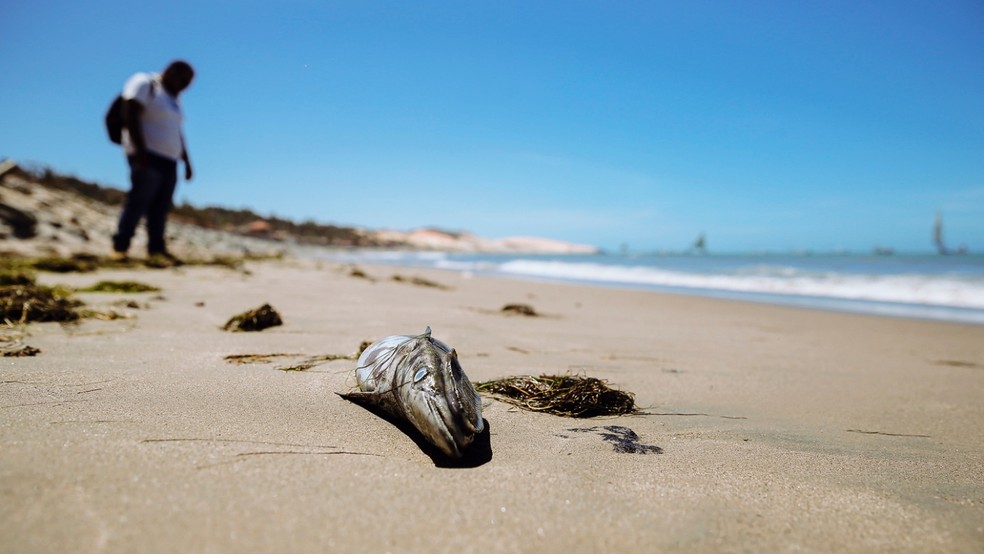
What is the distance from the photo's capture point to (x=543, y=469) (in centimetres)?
145

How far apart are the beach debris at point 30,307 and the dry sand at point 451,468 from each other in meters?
0.21

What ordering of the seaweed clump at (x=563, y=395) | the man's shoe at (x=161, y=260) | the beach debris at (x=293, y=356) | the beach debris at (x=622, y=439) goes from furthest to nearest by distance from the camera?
1. the man's shoe at (x=161, y=260)
2. the beach debris at (x=293, y=356)
3. the seaweed clump at (x=563, y=395)
4. the beach debris at (x=622, y=439)

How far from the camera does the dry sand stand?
1083 millimetres

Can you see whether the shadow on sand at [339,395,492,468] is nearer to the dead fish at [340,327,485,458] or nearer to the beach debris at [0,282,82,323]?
the dead fish at [340,327,485,458]

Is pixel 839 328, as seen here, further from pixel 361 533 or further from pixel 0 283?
pixel 0 283

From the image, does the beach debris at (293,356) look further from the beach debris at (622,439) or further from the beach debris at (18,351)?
the beach debris at (622,439)

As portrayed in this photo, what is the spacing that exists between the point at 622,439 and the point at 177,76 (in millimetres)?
7644

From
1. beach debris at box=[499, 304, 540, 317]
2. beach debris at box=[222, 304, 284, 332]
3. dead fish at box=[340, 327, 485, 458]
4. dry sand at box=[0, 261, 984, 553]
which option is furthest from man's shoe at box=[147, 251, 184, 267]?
dead fish at box=[340, 327, 485, 458]

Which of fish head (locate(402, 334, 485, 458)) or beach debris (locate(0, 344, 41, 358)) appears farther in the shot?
beach debris (locate(0, 344, 41, 358))

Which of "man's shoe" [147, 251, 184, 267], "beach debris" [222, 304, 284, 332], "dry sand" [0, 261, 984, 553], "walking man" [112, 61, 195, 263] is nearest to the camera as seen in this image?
"dry sand" [0, 261, 984, 553]

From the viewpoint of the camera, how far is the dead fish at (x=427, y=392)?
4.74ft

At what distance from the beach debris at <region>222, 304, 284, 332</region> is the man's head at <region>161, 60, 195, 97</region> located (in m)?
5.21

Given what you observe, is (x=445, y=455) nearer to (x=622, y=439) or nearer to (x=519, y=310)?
(x=622, y=439)

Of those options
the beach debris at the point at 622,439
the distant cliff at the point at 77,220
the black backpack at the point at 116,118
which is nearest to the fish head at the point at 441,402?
the beach debris at the point at 622,439
